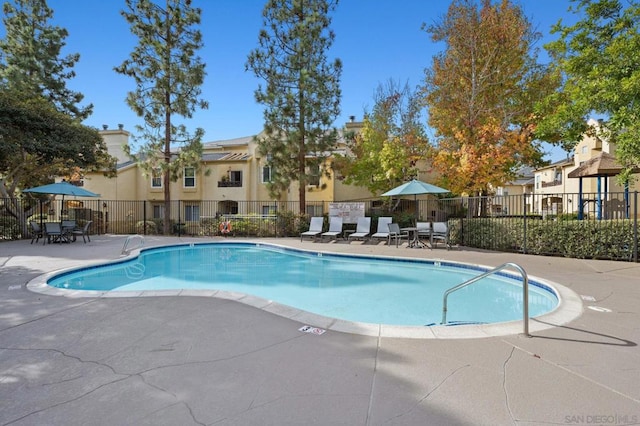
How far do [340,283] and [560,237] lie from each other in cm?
671

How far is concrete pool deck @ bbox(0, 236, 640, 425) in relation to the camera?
230cm

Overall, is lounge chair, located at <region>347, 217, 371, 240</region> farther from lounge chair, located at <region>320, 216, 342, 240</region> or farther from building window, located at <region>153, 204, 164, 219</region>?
building window, located at <region>153, 204, 164, 219</region>

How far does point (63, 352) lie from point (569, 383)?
465 cm

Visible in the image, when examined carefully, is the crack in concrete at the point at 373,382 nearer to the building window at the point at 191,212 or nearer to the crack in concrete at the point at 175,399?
the crack in concrete at the point at 175,399

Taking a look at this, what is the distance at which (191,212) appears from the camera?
2567 centimetres

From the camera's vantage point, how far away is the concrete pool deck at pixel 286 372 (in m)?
2.30

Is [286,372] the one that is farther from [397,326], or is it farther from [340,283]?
[340,283]

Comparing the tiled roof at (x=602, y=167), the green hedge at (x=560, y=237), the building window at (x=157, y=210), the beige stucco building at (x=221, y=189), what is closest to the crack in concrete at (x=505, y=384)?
the green hedge at (x=560, y=237)

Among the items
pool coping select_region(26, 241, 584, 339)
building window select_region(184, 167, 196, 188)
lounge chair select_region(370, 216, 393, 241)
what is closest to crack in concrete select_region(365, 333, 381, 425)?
pool coping select_region(26, 241, 584, 339)

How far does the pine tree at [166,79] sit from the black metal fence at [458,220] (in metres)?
2.95

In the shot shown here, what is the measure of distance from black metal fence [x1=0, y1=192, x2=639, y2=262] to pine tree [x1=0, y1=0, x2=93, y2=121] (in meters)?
6.97

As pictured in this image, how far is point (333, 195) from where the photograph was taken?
2327 centimetres

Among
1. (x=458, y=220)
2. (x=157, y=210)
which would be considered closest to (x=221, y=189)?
(x=157, y=210)

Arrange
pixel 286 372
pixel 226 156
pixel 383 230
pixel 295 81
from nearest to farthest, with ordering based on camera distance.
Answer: pixel 286 372
pixel 383 230
pixel 295 81
pixel 226 156
